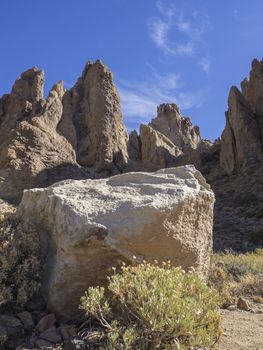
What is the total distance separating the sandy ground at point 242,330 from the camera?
5258 mm

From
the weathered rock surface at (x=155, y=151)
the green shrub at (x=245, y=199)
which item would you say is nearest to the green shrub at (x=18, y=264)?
the green shrub at (x=245, y=199)

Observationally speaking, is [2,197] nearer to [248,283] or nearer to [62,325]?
[248,283]

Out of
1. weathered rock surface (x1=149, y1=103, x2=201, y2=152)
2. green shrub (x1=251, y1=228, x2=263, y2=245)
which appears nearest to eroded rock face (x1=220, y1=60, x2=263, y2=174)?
green shrub (x1=251, y1=228, x2=263, y2=245)

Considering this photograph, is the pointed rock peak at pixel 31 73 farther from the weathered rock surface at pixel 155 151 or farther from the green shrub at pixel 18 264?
the green shrub at pixel 18 264

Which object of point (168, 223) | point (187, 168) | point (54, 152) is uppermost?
point (54, 152)

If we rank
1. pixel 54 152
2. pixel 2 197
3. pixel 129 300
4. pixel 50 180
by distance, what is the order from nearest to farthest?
pixel 129 300
pixel 2 197
pixel 50 180
pixel 54 152

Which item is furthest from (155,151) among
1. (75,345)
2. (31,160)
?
(75,345)

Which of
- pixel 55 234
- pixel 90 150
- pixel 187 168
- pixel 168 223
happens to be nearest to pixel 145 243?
pixel 168 223

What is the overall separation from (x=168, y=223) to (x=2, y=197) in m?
9.53

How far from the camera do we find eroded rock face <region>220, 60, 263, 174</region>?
45.8 metres

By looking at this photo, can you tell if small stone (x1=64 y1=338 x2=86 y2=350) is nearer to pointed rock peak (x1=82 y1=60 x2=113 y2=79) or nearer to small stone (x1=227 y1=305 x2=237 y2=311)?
small stone (x1=227 y1=305 x2=237 y2=311)

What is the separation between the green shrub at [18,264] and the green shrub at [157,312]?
1.04m

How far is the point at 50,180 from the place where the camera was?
51.7 ft

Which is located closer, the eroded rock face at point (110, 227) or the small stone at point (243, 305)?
the eroded rock face at point (110, 227)
